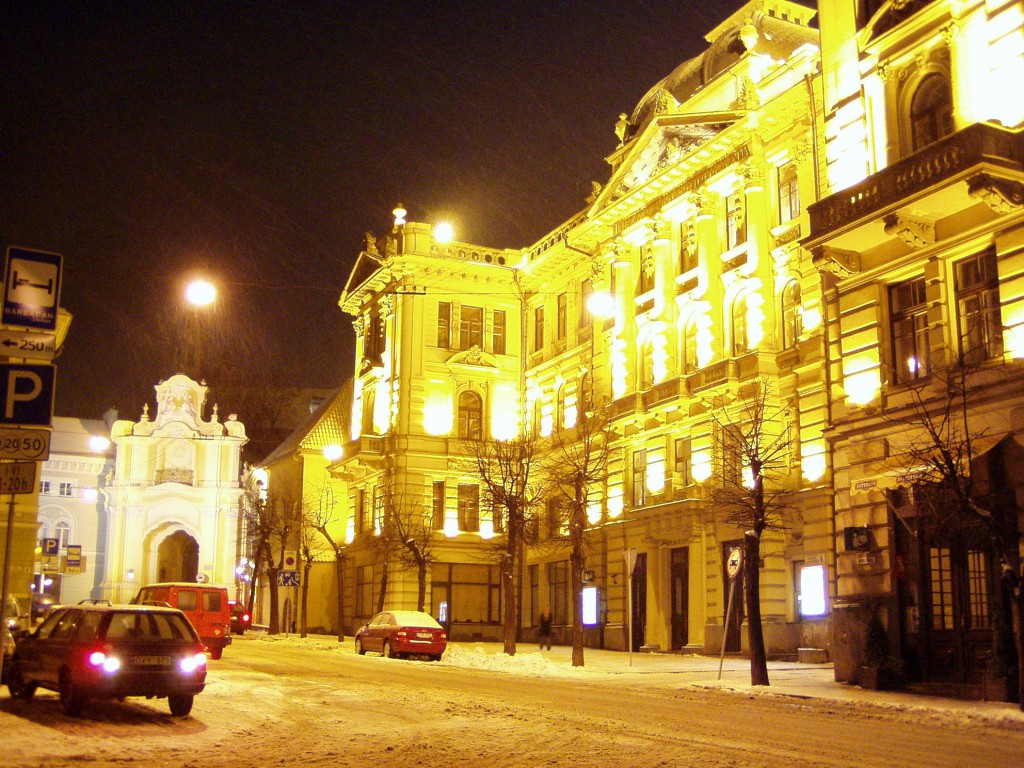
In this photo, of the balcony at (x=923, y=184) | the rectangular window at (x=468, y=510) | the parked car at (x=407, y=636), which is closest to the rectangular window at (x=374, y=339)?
the rectangular window at (x=468, y=510)

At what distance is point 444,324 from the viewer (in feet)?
173

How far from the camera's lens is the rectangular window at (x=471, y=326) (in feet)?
173

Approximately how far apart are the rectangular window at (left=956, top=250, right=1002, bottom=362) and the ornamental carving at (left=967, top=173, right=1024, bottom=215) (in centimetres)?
128

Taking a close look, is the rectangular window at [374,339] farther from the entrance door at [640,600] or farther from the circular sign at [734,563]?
the circular sign at [734,563]

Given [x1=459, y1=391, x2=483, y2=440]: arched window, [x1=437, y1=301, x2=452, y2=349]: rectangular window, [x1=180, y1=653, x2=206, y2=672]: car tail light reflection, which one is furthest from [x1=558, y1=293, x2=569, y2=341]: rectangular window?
[x1=180, y1=653, x2=206, y2=672]: car tail light reflection

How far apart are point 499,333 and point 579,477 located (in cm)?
Answer: 2031

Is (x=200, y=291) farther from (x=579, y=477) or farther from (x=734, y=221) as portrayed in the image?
(x=734, y=221)

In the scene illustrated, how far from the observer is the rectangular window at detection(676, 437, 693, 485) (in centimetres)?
3784

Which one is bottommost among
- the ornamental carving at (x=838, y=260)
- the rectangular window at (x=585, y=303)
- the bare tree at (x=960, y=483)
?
the bare tree at (x=960, y=483)

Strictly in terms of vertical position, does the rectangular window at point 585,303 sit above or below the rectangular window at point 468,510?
above

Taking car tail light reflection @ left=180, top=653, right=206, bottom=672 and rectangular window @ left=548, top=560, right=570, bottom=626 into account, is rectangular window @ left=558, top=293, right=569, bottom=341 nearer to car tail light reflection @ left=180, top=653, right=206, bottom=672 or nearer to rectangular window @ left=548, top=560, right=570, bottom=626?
rectangular window @ left=548, top=560, right=570, bottom=626

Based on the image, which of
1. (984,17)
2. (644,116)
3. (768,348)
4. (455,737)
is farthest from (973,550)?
(644,116)

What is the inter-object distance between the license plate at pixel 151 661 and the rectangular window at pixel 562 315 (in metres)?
33.8

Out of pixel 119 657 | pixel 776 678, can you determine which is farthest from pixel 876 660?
pixel 119 657
